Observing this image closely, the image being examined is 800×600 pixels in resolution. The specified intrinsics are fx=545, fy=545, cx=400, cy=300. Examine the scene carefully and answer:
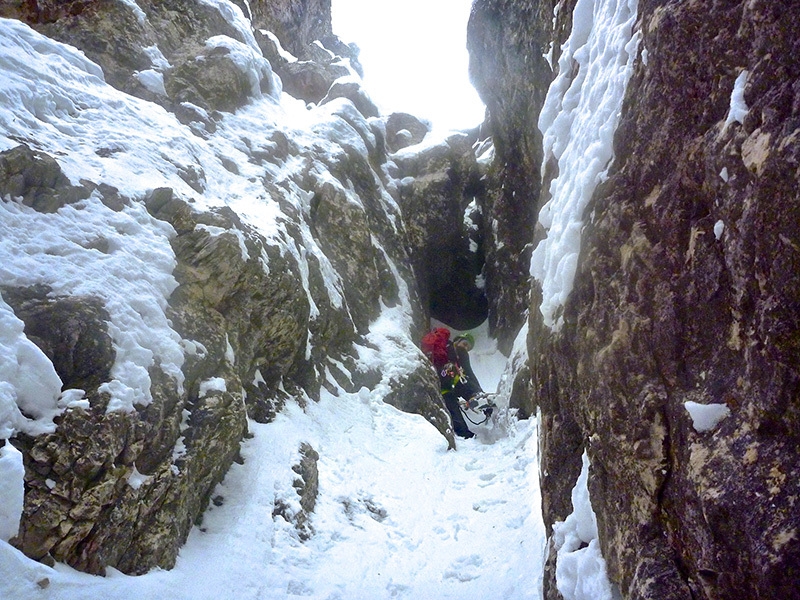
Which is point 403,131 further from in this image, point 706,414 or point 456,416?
point 706,414

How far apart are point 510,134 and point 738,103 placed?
55.6 feet

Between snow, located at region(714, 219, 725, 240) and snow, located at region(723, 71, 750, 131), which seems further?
snow, located at region(714, 219, 725, 240)

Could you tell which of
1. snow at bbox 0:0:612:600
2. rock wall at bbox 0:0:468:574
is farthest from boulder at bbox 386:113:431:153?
snow at bbox 0:0:612:600

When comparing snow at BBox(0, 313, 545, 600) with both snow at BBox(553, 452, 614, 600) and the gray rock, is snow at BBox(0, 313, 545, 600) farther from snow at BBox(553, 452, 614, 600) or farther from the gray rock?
snow at BBox(553, 452, 614, 600)

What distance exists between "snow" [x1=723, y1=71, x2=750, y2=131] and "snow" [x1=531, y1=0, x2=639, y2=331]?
139cm

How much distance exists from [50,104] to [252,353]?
5208 millimetres

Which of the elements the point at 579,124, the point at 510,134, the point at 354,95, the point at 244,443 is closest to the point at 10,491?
the point at 244,443

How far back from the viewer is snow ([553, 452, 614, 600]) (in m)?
4.18

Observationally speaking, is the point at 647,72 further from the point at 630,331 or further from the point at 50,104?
the point at 50,104

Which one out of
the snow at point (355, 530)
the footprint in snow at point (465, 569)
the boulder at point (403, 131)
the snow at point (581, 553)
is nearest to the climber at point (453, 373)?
the snow at point (355, 530)

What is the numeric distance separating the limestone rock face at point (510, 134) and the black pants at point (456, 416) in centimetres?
480

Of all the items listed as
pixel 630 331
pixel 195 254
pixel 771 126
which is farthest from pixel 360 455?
pixel 771 126

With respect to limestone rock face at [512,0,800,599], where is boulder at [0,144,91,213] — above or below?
below

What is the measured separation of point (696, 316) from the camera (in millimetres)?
3549
